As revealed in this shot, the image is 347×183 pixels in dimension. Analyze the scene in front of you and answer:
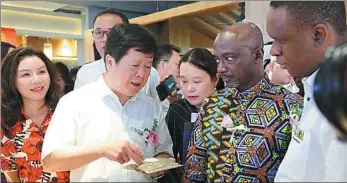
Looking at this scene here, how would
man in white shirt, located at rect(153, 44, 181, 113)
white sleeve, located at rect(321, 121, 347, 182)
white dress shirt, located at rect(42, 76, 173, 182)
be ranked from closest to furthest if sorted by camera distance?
1. white sleeve, located at rect(321, 121, 347, 182)
2. white dress shirt, located at rect(42, 76, 173, 182)
3. man in white shirt, located at rect(153, 44, 181, 113)

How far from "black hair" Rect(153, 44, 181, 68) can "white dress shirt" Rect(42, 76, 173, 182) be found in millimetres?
132

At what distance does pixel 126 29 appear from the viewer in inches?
37.7

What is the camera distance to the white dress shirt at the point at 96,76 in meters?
0.93

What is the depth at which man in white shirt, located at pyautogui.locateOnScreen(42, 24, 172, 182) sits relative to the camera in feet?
2.69

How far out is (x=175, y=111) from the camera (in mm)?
1090

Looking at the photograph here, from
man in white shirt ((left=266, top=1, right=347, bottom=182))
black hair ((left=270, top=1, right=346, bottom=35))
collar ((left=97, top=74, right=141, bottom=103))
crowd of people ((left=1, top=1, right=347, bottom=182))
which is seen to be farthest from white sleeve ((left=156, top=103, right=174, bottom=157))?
black hair ((left=270, top=1, right=346, bottom=35))

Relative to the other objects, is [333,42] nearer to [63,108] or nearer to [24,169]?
[63,108]

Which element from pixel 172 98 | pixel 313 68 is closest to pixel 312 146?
pixel 313 68

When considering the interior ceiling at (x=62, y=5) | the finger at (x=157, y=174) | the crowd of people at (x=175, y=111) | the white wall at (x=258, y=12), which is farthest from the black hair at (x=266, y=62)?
the finger at (x=157, y=174)

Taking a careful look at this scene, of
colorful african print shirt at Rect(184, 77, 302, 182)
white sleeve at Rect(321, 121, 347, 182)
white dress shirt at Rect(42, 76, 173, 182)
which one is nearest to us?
white sleeve at Rect(321, 121, 347, 182)

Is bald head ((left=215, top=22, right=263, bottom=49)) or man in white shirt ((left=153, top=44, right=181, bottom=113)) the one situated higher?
bald head ((left=215, top=22, right=263, bottom=49))

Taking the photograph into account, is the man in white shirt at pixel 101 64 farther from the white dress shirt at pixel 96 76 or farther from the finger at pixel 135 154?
the finger at pixel 135 154

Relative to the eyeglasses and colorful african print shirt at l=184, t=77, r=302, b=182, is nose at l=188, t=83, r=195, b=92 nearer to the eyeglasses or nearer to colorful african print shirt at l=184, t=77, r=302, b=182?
colorful african print shirt at l=184, t=77, r=302, b=182

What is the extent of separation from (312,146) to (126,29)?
0.53 metres
